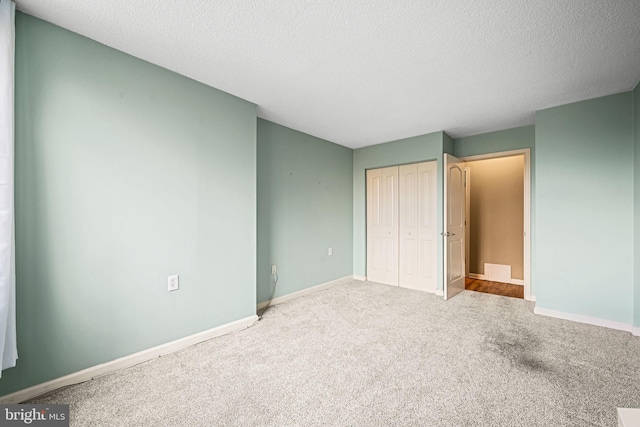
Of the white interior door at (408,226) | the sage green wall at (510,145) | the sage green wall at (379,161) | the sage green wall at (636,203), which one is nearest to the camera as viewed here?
the sage green wall at (636,203)

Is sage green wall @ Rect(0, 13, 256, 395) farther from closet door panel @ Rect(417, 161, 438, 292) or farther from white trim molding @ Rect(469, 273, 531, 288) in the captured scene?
white trim molding @ Rect(469, 273, 531, 288)

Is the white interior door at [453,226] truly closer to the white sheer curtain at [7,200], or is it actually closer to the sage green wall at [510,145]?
the sage green wall at [510,145]

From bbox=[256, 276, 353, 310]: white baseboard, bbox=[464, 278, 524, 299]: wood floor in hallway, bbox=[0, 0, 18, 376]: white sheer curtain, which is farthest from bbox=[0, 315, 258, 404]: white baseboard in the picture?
bbox=[464, 278, 524, 299]: wood floor in hallway

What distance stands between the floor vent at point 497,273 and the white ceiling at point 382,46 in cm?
290

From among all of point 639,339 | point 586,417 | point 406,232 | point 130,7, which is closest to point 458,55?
point 130,7

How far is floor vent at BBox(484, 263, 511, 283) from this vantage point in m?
4.77

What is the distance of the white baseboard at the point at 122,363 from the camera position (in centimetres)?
165

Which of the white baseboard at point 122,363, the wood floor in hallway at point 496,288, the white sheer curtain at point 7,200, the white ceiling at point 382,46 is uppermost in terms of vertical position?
the white ceiling at point 382,46

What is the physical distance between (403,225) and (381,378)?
9.28ft

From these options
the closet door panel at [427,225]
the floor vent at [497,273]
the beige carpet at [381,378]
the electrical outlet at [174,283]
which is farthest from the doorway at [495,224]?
the electrical outlet at [174,283]

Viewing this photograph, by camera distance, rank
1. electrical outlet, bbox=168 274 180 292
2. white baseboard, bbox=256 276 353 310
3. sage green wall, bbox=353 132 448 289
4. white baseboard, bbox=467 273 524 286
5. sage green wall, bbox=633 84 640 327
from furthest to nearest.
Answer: white baseboard, bbox=467 273 524 286 < sage green wall, bbox=353 132 448 289 < white baseboard, bbox=256 276 353 310 < sage green wall, bbox=633 84 640 327 < electrical outlet, bbox=168 274 180 292

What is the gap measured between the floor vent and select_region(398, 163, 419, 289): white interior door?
1766 millimetres

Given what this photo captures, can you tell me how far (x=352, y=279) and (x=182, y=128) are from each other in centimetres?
361

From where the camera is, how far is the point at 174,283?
232cm
